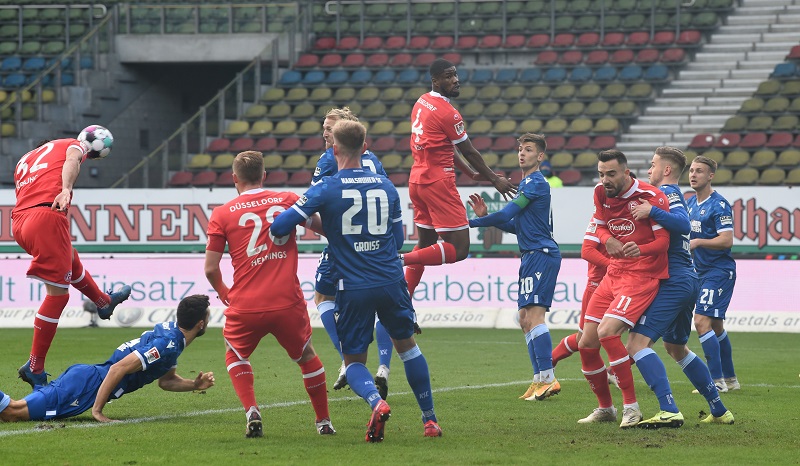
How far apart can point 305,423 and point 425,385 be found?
1242 millimetres

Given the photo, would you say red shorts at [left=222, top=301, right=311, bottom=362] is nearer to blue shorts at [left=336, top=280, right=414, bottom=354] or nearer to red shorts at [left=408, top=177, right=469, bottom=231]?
blue shorts at [left=336, top=280, right=414, bottom=354]

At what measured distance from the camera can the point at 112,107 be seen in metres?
31.5

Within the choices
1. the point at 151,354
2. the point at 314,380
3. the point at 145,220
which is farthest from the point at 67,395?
the point at 145,220

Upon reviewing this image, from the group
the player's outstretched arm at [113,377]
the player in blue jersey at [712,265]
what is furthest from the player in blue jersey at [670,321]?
the player's outstretched arm at [113,377]

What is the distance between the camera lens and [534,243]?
1103 cm

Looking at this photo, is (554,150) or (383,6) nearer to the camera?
(554,150)

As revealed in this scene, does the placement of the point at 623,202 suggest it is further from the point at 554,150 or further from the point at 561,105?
the point at 561,105

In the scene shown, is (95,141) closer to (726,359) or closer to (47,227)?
(47,227)

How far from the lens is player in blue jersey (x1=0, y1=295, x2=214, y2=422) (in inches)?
345

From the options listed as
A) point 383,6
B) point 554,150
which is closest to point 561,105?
point 554,150

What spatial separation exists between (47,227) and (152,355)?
2.09 meters

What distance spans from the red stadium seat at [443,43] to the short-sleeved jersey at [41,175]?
19983mm

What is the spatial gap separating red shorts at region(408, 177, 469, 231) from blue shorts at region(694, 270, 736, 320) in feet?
8.12

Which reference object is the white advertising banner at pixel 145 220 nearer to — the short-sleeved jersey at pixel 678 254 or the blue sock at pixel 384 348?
the blue sock at pixel 384 348
